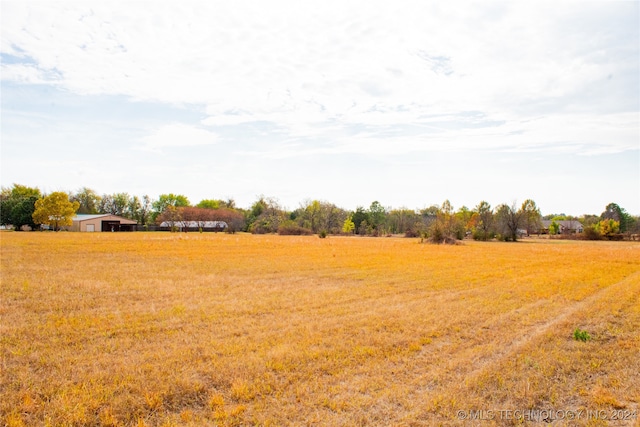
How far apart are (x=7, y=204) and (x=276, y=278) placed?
88163mm

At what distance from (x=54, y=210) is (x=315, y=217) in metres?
53.5

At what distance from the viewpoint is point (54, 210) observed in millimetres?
73375

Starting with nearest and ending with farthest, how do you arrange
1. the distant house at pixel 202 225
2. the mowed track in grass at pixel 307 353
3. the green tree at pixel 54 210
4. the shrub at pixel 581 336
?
the mowed track in grass at pixel 307 353 → the shrub at pixel 581 336 → the green tree at pixel 54 210 → the distant house at pixel 202 225

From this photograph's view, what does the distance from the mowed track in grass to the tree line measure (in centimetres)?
4068

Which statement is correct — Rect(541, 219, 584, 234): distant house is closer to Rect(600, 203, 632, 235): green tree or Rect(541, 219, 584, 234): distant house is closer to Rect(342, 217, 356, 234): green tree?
Rect(600, 203, 632, 235): green tree

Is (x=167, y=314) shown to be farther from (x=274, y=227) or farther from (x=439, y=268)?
(x=274, y=227)

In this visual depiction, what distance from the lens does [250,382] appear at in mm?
5684

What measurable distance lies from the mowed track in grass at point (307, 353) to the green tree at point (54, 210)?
7103 cm

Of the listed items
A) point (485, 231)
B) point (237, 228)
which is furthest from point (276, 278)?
point (237, 228)

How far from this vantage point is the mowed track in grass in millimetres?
4984

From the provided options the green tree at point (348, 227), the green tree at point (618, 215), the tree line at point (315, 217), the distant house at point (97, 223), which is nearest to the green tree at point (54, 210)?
the tree line at point (315, 217)

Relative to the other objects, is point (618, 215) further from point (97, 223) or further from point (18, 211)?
point (18, 211)

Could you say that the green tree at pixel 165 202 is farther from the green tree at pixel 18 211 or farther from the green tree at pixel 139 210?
the green tree at pixel 18 211

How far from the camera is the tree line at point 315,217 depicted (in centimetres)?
6938
